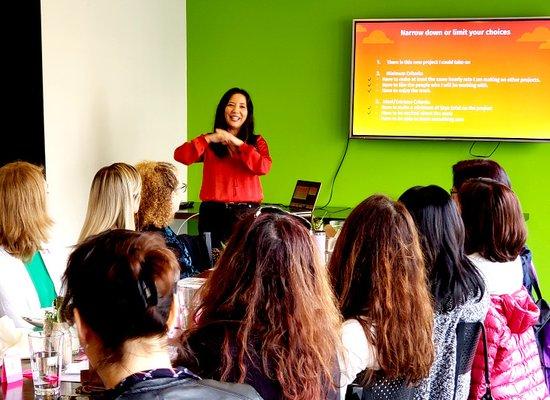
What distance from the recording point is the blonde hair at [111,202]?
2.86 m

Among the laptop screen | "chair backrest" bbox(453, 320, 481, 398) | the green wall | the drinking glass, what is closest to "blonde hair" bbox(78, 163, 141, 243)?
the drinking glass

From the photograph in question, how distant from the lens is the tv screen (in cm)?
506

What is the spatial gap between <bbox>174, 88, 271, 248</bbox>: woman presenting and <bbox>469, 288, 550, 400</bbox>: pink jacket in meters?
2.32

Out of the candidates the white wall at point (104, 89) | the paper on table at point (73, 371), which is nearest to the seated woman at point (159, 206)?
the white wall at point (104, 89)

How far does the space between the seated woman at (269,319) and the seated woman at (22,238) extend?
114cm

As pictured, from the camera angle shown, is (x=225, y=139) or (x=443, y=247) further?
(x=225, y=139)

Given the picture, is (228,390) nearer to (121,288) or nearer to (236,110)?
(121,288)

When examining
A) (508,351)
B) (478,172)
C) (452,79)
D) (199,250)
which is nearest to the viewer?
(508,351)

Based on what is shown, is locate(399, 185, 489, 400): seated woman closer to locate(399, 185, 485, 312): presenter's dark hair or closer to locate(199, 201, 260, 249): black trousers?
locate(399, 185, 485, 312): presenter's dark hair

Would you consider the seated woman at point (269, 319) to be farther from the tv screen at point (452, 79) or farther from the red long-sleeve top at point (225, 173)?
the tv screen at point (452, 79)

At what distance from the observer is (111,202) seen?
9.40 feet

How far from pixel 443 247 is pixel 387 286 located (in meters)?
0.35

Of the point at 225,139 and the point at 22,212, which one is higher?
the point at 225,139

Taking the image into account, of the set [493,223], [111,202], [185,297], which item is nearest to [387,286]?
[185,297]
